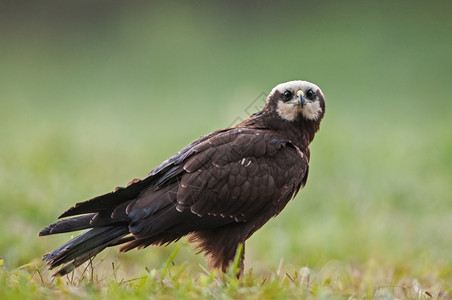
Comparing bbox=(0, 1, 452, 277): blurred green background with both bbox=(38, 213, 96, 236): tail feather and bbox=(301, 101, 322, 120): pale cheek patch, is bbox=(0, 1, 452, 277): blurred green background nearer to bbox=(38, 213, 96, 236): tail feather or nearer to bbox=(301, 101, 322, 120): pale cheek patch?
bbox=(38, 213, 96, 236): tail feather

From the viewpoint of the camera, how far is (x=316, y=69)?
16.6 m

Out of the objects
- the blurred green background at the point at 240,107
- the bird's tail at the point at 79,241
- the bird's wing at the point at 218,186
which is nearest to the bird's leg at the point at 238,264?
the bird's wing at the point at 218,186

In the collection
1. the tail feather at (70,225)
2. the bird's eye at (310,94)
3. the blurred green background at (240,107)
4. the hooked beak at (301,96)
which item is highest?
the blurred green background at (240,107)

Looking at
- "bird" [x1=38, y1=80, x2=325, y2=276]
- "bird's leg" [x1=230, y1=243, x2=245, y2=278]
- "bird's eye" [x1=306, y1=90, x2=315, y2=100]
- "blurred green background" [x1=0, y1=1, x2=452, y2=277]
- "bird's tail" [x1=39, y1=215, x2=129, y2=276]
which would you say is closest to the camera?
"bird's leg" [x1=230, y1=243, x2=245, y2=278]

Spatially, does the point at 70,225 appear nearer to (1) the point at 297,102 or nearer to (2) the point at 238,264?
(2) the point at 238,264

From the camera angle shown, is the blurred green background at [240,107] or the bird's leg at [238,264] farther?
the blurred green background at [240,107]

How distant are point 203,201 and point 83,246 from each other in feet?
2.82

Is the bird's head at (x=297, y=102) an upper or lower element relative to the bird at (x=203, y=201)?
upper

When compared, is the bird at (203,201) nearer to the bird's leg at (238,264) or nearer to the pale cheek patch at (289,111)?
the bird's leg at (238,264)

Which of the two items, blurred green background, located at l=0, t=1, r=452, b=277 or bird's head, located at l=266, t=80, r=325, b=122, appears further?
blurred green background, located at l=0, t=1, r=452, b=277

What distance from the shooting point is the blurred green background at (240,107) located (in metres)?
7.84

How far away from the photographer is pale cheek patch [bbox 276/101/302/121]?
5.83 meters

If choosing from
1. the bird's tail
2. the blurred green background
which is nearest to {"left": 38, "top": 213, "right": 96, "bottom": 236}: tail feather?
the bird's tail

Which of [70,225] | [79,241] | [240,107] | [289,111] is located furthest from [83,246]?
[240,107]
